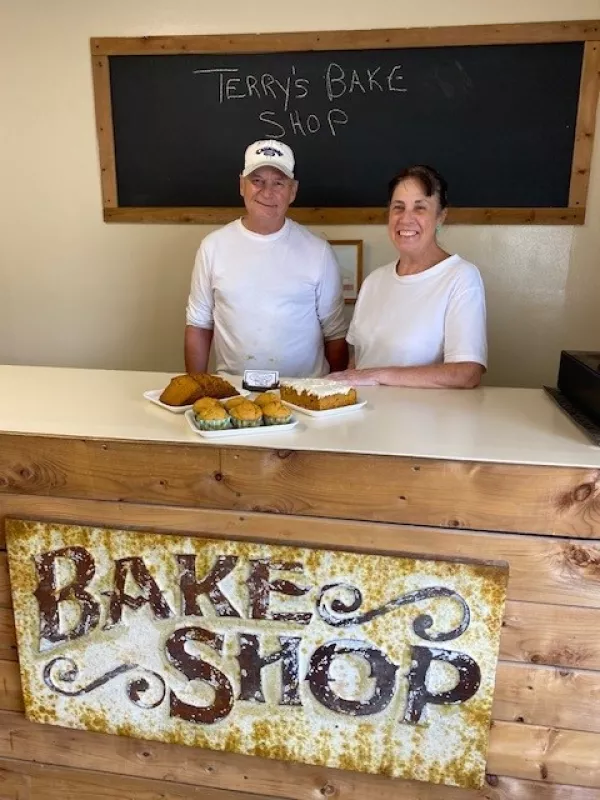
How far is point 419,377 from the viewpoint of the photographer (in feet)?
5.82

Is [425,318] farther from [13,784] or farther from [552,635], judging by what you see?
[13,784]

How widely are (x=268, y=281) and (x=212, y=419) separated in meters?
1.02

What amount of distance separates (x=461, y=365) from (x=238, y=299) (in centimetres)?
86

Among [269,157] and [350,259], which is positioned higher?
[269,157]

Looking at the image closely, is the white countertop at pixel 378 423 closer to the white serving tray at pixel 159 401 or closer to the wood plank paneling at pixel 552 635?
the white serving tray at pixel 159 401

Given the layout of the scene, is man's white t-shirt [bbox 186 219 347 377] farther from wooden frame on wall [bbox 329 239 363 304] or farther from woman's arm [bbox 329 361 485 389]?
woman's arm [bbox 329 361 485 389]

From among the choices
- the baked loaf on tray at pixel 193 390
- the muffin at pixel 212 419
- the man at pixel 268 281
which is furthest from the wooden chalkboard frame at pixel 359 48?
the muffin at pixel 212 419

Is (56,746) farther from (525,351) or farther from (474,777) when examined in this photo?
(525,351)

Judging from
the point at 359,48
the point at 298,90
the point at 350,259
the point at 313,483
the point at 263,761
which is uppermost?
the point at 359,48

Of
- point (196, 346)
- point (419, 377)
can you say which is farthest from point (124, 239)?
Result: point (419, 377)

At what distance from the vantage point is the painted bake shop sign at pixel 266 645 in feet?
4.40

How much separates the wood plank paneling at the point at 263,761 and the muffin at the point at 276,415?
2.56 feet

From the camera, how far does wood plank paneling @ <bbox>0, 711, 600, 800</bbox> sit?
4.55 feet

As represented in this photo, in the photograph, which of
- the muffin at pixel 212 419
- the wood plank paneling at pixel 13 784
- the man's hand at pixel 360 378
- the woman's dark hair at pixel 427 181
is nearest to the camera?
the muffin at pixel 212 419
